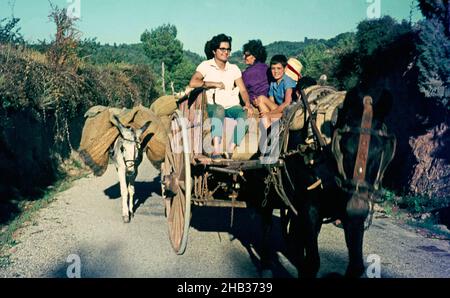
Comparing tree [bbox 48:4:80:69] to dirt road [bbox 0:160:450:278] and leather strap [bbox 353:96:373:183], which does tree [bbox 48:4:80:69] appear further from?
leather strap [bbox 353:96:373:183]

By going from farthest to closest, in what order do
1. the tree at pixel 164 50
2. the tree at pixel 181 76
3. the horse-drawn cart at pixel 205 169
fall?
the tree at pixel 164 50, the tree at pixel 181 76, the horse-drawn cart at pixel 205 169

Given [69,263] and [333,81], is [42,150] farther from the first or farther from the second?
[333,81]

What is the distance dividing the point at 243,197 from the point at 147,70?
73.7ft

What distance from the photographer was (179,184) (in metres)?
→ 5.09

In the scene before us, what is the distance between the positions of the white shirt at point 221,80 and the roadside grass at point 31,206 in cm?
358

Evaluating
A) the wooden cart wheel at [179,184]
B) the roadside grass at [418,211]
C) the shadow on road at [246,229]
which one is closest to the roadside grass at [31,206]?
the wooden cart wheel at [179,184]

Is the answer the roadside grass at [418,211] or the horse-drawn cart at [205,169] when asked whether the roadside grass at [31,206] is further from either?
the roadside grass at [418,211]

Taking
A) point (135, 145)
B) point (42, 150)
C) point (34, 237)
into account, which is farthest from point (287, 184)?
point (42, 150)

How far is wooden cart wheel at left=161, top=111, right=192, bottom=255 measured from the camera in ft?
14.9

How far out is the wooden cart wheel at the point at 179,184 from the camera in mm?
4535

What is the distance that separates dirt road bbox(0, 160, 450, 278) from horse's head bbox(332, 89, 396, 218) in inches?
97.8

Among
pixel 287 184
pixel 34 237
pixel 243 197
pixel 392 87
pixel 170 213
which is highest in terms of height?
pixel 392 87

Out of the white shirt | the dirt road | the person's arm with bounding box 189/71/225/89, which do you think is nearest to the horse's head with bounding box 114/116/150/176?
the dirt road
